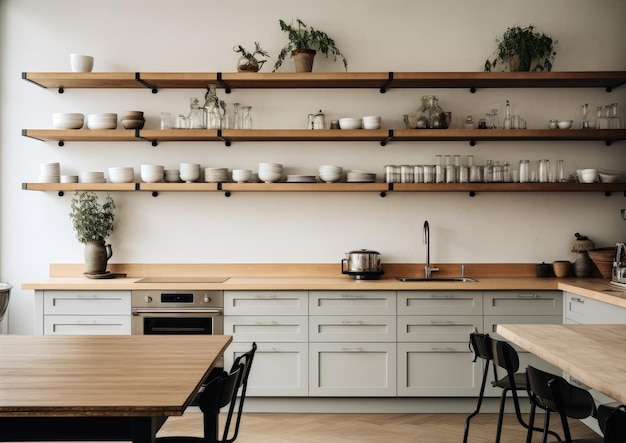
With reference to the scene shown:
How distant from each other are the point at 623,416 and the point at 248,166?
150 inches

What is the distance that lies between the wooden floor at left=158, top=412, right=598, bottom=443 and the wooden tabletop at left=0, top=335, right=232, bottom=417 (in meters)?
1.54

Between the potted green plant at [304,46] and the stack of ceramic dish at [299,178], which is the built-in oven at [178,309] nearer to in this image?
the stack of ceramic dish at [299,178]

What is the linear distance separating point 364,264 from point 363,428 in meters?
1.18

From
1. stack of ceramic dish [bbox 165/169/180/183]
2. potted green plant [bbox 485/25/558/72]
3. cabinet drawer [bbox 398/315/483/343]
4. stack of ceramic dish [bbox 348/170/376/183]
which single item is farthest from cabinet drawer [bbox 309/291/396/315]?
potted green plant [bbox 485/25/558/72]

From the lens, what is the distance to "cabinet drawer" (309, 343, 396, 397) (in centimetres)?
445

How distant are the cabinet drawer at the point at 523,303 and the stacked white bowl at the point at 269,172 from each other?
5.93 feet

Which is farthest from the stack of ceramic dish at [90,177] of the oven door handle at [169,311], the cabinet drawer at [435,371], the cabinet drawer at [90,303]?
the cabinet drawer at [435,371]

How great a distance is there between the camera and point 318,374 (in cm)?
445

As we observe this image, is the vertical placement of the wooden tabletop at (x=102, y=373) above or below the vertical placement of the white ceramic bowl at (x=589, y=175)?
below

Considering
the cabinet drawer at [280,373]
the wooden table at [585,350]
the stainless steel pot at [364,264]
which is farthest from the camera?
the stainless steel pot at [364,264]

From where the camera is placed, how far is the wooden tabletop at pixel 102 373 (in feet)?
5.61

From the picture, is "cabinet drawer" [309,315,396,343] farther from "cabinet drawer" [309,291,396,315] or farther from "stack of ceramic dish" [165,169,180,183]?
"stack of ceramic dish" [165,169,180,183]

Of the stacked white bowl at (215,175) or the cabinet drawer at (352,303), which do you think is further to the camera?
the stacked white bowl at (215,175)

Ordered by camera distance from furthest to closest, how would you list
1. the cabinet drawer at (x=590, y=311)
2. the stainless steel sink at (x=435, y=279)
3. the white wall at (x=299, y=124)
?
1. the white wall at (x=299, y=124)
2. the stainless steel sink at (x=435, y=279)
3. the cabinet drawer at (x=590, y=311)
